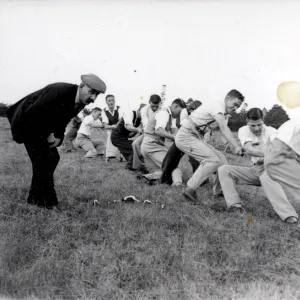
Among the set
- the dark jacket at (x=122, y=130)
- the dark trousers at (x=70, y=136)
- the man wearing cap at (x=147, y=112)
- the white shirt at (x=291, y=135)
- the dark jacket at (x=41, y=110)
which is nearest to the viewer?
the dark jacket at (x=41, y=110)

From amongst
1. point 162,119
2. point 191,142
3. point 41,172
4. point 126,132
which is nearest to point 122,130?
point 126,132

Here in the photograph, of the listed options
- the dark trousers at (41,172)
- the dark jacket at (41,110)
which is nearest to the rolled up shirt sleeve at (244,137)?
the dark jacket at (41,110)

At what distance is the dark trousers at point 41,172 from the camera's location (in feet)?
13.2

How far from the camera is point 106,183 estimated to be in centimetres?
571

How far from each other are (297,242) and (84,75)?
2805mm

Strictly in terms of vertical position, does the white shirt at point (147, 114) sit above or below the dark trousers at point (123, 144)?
above

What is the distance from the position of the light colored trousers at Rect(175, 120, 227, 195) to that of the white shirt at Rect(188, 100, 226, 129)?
0.11 meters

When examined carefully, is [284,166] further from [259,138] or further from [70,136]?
[70,136]

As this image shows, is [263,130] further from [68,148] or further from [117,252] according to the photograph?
[68,148]

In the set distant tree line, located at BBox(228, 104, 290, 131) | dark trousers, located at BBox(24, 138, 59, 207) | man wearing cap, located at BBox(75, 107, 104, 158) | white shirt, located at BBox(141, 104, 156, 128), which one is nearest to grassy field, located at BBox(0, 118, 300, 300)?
dark trousers, located at BBox(24, 138, 59, 207)

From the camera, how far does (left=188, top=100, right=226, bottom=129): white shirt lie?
5039 mm

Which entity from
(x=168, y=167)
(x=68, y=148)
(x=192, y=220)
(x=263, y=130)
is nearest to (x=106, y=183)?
(x=168, y=167)

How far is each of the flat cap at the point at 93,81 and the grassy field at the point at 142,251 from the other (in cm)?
139

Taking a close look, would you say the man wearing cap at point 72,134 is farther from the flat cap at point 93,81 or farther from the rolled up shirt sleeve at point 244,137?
the flat cap at point 93,81
